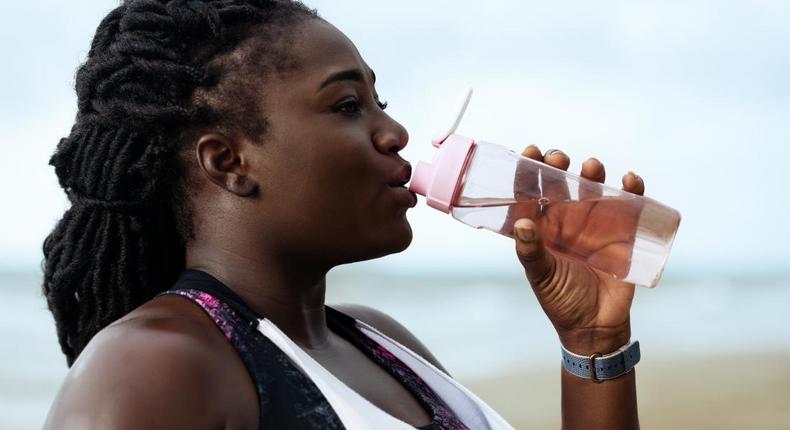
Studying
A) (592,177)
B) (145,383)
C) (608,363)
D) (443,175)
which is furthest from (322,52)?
(608,363)

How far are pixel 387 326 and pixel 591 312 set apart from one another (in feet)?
1.47

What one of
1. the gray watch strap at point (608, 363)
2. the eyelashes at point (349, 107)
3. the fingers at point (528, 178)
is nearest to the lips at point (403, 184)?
the eyelashes at point (349, 107)

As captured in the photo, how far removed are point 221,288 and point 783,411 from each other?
5.37 m

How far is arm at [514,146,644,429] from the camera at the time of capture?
186cm

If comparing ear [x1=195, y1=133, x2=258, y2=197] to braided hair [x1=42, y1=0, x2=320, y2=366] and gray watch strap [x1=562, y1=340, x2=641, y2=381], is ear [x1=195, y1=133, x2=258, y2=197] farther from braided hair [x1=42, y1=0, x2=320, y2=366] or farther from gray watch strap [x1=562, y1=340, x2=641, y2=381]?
gray watch strap [x1=562, y1=340, x2=641, y2=381]

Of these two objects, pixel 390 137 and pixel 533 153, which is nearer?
pixel 390 137

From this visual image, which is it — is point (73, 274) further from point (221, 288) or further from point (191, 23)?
point (191, 23)

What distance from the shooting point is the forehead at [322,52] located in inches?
66.2

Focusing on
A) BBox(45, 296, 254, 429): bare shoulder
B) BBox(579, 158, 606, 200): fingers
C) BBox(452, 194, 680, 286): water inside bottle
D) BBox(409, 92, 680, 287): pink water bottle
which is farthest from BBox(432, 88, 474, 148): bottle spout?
BBox(45, 296, 254, 429): bare shoulder

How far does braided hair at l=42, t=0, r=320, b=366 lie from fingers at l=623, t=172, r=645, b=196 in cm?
62

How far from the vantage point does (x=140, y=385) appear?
4.39 ft

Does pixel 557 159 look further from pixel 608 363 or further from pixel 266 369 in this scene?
pixel 266 369

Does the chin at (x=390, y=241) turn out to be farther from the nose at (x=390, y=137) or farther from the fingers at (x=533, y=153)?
the fingers at (x=533, y=153)

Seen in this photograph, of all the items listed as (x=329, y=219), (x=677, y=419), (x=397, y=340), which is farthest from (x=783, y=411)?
(x=329, y=219)
